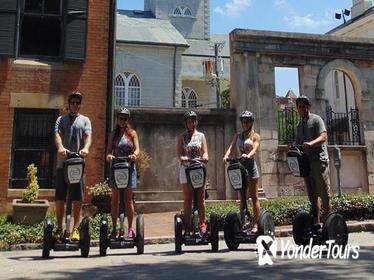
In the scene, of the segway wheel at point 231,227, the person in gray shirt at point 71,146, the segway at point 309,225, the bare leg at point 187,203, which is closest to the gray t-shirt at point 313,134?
the segway at point 309,225

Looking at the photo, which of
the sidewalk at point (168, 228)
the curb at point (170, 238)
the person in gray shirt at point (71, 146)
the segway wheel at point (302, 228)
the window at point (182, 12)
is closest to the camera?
the segway wheel at point (302, 228)

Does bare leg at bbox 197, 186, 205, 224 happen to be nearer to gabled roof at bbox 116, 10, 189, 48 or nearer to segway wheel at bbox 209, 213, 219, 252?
segway wheel at bbox 209, 213, 219, 252

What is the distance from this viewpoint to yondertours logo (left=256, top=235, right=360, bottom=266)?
544cm

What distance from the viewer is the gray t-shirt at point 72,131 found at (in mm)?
6145

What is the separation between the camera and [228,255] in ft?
19.0

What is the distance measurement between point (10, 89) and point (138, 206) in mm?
4261

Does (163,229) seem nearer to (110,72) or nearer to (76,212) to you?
(76,212)

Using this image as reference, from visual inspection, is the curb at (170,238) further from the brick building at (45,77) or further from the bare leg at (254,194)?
the brick building at (45,77)

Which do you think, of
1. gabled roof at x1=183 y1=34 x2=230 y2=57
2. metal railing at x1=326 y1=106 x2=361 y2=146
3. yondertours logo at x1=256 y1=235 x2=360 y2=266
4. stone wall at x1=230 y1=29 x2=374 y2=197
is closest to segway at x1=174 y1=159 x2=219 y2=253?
yondertours logo at x1=256 y1=235 x2=360 y2=266

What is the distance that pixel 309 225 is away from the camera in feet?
19.1

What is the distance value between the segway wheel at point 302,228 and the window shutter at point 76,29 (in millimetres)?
7233

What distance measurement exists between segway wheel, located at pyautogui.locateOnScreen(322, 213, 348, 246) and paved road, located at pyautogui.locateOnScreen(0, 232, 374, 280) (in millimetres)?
318

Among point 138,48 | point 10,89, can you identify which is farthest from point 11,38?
point 138,48

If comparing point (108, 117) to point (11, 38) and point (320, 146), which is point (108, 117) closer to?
point (11, 38)
